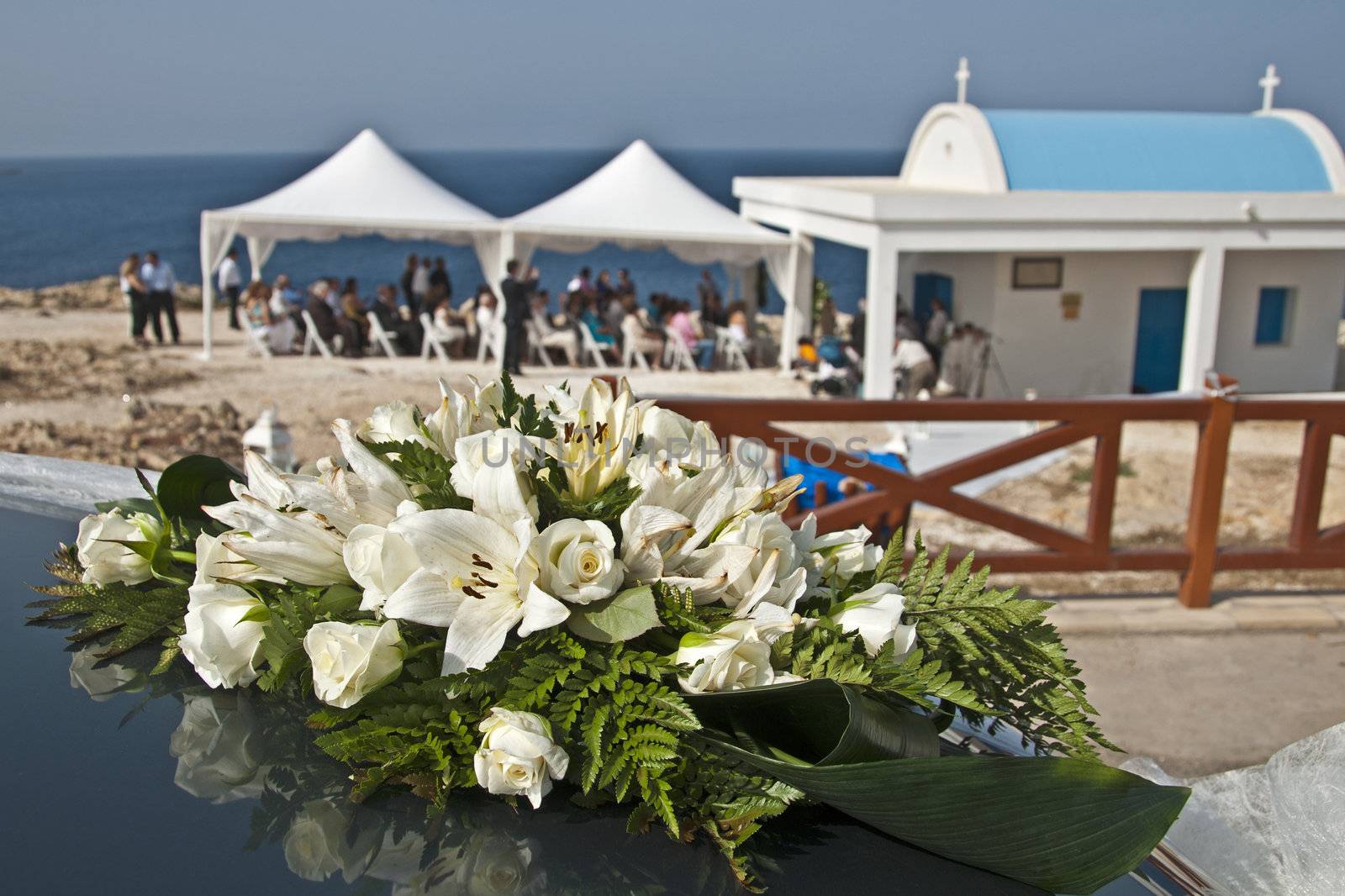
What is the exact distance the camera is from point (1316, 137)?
2075 cm

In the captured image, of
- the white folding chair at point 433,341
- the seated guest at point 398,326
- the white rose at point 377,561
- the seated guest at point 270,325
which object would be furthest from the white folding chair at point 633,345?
the white rose at point 377,561

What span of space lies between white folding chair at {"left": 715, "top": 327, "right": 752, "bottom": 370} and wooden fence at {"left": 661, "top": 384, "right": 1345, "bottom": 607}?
14584mm

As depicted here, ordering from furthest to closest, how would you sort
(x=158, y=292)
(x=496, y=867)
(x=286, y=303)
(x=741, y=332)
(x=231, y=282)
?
(x=231, y=282) < (x=158, y=292) < (x=286, y=303) < (x=741, y=332) < (x=496, y=867)

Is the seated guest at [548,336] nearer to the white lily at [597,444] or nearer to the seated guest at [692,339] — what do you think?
the seated guest at [692,339]

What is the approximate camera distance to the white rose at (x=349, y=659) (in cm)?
122

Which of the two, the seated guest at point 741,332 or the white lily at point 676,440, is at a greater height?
the white lily at point 676,440

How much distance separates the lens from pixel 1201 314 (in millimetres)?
18719

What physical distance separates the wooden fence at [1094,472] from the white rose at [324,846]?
4.55 meters

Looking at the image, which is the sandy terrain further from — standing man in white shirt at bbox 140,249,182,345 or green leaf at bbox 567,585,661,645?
green leaf at bbox 567,585,661,645

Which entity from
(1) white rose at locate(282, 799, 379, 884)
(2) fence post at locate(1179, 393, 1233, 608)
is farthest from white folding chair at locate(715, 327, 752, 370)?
(1) white rose at locate(282, 799, 379, 884)

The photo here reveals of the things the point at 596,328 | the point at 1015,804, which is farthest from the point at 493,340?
the point at 1015,804

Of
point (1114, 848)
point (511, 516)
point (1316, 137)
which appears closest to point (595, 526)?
point (511, 516)

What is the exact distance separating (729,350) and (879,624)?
→ 20126 millimetres

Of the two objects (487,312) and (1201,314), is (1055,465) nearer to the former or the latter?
(1201,314)
